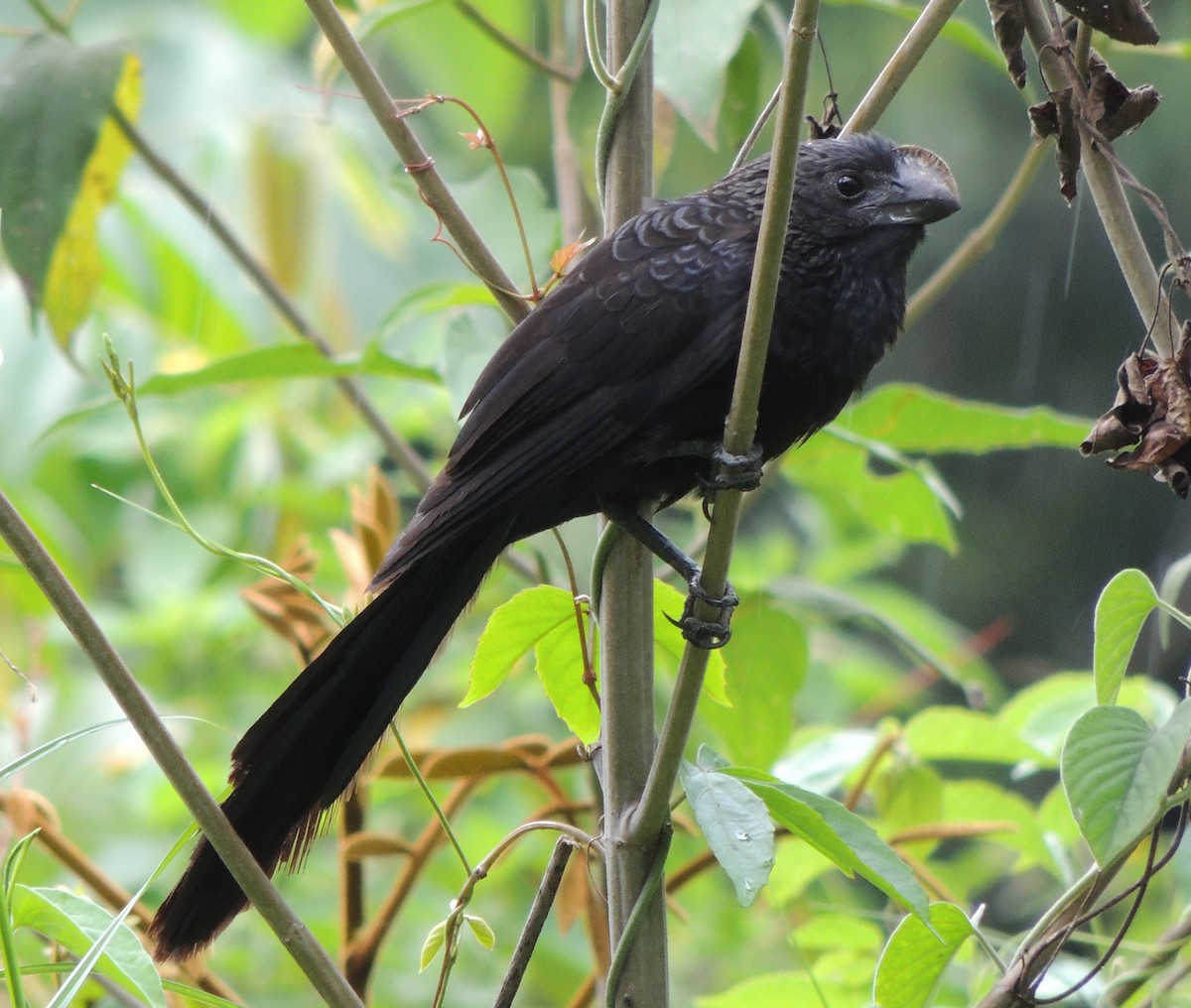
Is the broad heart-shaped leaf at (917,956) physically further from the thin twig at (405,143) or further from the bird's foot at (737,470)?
the thin twig at (405,143)

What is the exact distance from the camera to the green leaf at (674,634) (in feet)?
3.97

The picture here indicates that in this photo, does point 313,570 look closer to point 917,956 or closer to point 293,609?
point 293,609

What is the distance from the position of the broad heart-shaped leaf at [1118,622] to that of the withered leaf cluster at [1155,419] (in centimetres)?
14

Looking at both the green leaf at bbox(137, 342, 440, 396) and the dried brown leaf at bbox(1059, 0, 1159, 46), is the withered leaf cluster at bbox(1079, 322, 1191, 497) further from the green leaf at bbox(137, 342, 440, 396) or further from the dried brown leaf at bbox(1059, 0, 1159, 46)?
the green leaf at bbox(137, 342, 440, 396)

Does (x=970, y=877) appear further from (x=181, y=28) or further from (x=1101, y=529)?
(x=1101, y=529)

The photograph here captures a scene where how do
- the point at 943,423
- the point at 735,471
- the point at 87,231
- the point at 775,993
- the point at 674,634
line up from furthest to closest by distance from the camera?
the point at 87,231 < the point at 943,423 < the point at 775,993 < the point at 674,634 < the point at 735,471

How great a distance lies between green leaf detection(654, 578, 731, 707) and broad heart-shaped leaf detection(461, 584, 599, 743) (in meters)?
0.07

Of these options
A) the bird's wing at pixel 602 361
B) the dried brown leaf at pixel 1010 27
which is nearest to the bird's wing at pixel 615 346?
the bird's wing at pixel 602 361

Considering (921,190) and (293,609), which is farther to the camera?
(921,190)

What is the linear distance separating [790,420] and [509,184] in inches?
16.1

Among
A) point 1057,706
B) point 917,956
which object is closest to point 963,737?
point 1057,706

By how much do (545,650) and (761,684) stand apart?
400 mm

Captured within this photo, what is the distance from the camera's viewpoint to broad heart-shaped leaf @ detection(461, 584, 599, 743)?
3.85 feet

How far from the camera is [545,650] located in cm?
122
